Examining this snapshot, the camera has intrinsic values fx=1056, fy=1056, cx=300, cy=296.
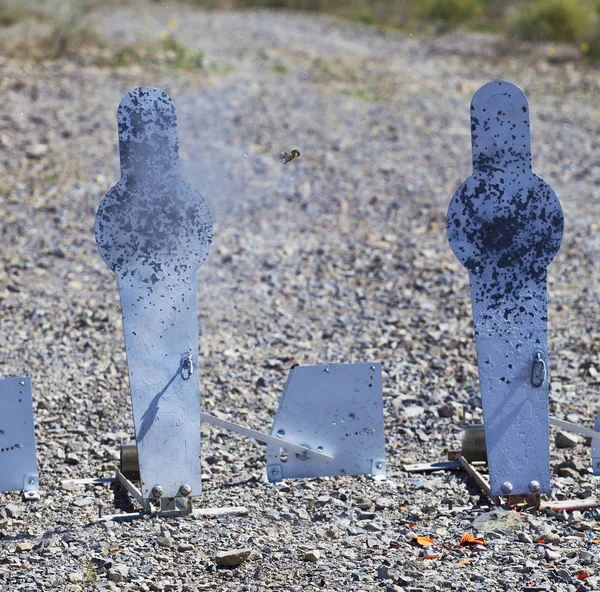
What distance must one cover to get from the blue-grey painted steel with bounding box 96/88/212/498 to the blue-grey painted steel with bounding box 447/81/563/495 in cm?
120

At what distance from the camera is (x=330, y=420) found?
4.77 meters

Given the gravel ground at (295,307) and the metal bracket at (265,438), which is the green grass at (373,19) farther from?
the metal bracket at (265,438)

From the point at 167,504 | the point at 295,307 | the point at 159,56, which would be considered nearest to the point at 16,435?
the point at 167,504

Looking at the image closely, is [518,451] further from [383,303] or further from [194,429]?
[383,303]

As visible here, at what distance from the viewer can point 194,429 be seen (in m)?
4.53

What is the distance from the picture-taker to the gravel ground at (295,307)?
13.5 feet

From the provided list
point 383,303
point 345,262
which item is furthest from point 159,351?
point 345,262

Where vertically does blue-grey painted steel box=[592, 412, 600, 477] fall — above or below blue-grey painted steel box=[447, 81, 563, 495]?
below

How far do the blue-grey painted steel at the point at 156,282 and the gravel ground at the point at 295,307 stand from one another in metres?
0.34

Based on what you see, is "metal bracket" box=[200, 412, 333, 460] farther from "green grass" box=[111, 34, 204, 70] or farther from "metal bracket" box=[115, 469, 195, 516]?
"green grass" box=[111, 34, 204, 70]

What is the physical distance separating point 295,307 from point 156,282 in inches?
140

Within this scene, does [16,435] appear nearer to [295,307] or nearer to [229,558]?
[229,558]

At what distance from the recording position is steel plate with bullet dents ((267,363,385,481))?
4715mm

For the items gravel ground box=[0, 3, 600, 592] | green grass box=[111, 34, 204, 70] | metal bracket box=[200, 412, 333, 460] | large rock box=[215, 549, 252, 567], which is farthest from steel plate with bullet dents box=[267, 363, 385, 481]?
green grass box=[111, 34, 204, 70]
